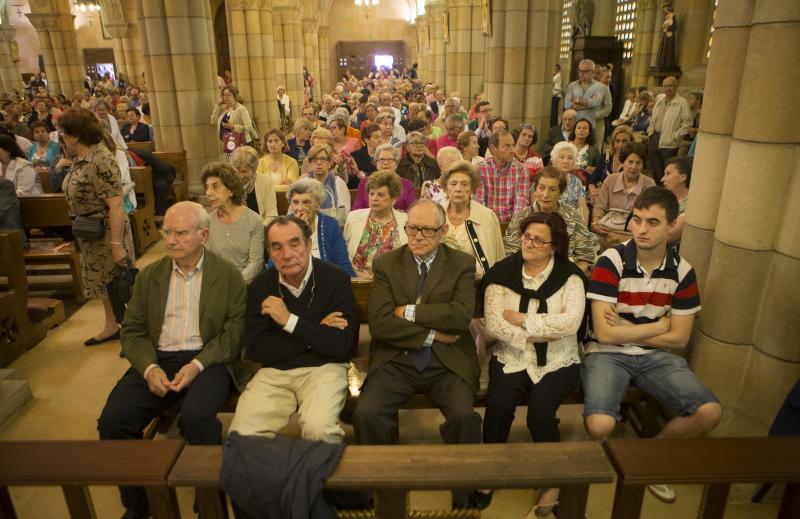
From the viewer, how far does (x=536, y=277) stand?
3.45 meters

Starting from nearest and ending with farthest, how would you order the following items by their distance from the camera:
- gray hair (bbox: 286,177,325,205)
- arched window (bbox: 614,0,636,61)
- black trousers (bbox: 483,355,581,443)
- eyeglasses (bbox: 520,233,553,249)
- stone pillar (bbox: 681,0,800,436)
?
stone pillar (bbox: 681,0,800,436) < black trousers (bbox: 483,355,581,443) < eyeglasses (bbox: 520,233,553,249) < gray hair (bbox: 286,177,325,205) < arched window (bbox: 614,0,636,61)

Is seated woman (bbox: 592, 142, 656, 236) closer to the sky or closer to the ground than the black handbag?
closer to the sky

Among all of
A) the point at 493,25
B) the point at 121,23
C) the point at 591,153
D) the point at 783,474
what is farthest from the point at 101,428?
the point at 121,23

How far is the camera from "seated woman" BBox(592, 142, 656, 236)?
220 inches

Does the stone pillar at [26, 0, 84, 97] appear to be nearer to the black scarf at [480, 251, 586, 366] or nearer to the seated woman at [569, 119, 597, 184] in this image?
the seated woman at [569, 119, 597, 184]

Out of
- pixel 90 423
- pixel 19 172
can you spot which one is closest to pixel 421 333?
pixel 90 423

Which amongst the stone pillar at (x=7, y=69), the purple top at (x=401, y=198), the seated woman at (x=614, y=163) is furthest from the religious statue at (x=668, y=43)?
the stone pillar at (x=7, y=69)

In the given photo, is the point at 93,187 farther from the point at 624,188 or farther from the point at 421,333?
the point at 624,188

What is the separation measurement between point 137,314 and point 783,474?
3331 mm

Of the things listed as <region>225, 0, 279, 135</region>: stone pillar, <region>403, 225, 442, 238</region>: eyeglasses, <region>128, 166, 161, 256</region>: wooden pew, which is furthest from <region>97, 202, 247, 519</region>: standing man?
<region>225, 0, 279, 135</region>: stone pillar

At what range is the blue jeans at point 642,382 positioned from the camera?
316 cm

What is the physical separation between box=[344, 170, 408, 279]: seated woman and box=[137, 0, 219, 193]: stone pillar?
5800 mm

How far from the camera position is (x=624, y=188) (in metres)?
5.71

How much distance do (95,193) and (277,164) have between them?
2.56m
